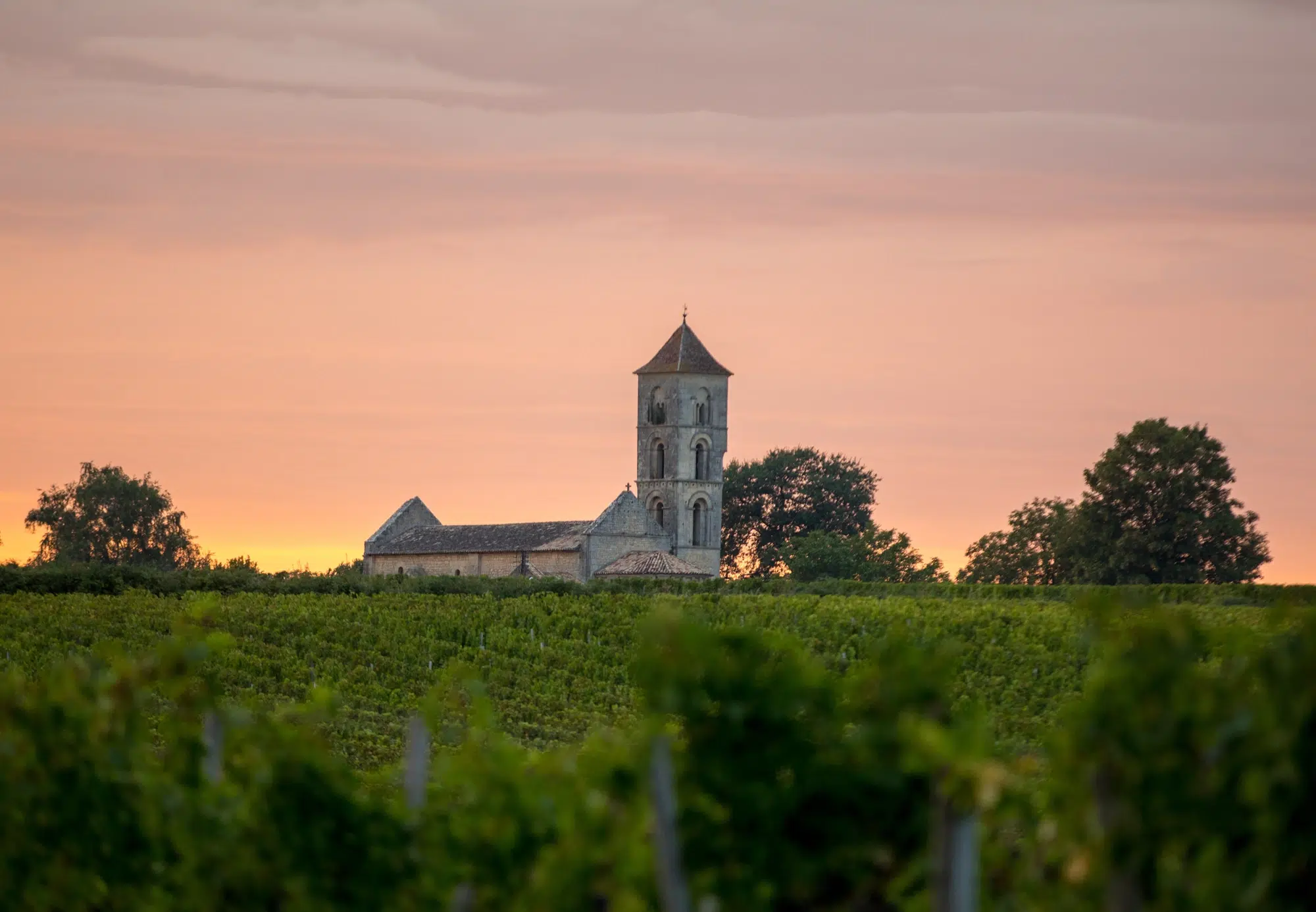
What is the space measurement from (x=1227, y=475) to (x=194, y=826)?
57.8m

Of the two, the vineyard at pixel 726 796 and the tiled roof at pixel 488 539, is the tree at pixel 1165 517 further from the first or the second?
the vineyard at pixel 726 796

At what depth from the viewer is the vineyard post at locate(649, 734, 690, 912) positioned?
426 cm

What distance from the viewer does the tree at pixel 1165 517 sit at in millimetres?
57844

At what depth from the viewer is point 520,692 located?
2672 cm

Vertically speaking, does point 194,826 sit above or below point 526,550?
below

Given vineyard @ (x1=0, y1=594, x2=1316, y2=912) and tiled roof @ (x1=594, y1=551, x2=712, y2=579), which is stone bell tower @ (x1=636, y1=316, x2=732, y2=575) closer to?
tiled roof @ (x1=594, y1=551, x2=712, y2=579)

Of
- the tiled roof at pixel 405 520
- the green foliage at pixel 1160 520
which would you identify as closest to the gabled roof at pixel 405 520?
the tiled roof at pixel 405 520

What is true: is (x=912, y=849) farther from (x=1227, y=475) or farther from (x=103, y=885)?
(x=1227, y=475)

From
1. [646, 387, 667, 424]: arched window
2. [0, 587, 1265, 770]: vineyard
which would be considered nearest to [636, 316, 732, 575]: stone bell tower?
[646, 387, 667, 424]: arched window

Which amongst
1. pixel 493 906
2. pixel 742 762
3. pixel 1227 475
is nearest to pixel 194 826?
pixel 493 906

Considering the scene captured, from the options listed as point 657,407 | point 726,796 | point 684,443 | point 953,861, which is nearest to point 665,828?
point 726,796

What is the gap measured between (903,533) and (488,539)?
22871mm

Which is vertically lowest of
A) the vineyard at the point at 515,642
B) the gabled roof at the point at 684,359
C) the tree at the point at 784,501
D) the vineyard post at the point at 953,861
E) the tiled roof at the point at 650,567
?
the vineyard post at the point at 953,861

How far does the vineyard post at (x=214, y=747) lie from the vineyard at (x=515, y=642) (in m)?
15.1
